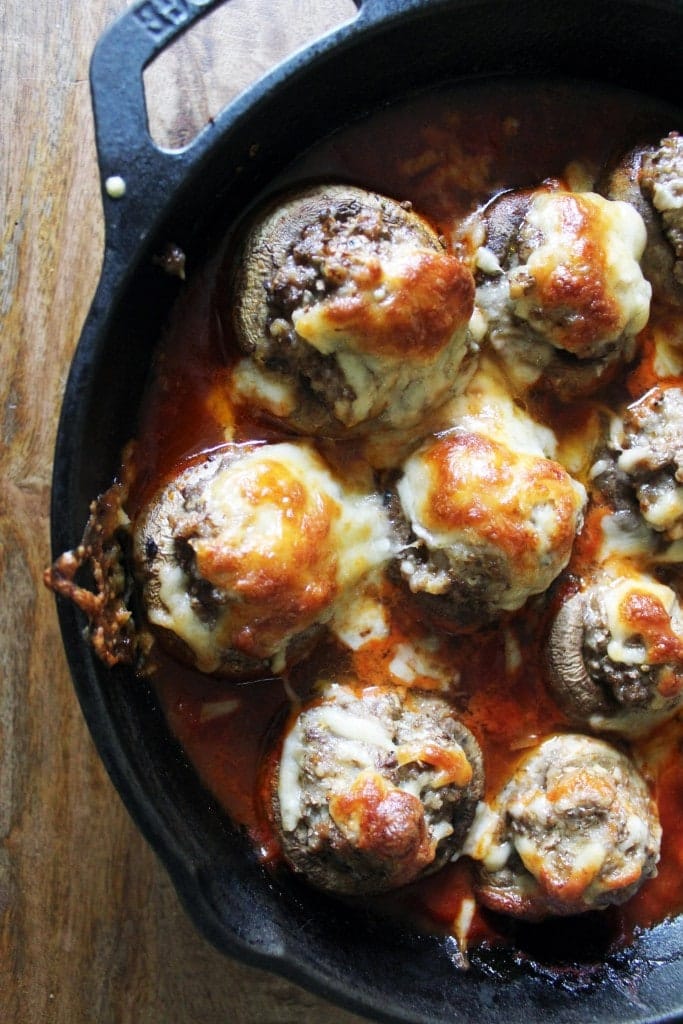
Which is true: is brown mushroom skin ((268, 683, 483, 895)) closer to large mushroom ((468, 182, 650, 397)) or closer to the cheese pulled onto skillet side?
the cheese pulled onto skillet side

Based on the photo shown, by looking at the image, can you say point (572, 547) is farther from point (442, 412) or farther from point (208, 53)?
point (208, 53)

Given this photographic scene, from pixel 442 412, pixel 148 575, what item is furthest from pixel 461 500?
pixel 148 575

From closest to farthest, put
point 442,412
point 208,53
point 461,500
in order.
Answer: point 461,500 < point 442,412 < point 208,53

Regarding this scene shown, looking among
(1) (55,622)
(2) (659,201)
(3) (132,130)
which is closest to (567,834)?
(1) (55,622)

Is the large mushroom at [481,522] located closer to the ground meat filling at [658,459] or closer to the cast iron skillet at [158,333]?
→ the ground meat filling at [658,459]

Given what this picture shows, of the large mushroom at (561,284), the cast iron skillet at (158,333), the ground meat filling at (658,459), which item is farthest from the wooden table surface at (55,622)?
the ground meat filling at (658,459)

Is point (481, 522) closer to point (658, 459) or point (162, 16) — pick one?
point (658, 459)
